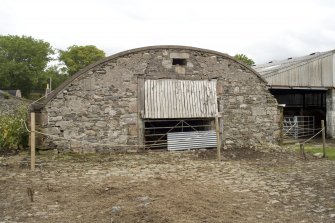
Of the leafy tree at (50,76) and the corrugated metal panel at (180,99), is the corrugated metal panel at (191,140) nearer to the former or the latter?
the corrugated metal panel at (180,99)

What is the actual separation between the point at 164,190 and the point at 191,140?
592cm

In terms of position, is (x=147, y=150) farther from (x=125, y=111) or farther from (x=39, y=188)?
(x=39, y=188)

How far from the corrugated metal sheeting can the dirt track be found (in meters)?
7.82

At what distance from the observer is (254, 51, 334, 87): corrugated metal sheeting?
18.1 metres

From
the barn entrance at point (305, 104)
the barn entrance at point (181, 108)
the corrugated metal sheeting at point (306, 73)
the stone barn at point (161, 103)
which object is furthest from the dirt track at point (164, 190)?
the barn entrance at point (305, 104)

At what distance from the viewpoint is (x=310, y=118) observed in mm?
23000

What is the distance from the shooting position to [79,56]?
43000mm

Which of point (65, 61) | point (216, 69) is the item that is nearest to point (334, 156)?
point (216, 69)

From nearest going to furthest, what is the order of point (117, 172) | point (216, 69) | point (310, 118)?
point (117, 172), point (216, 69), point (310, 118)

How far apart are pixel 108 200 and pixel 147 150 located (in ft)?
19.9

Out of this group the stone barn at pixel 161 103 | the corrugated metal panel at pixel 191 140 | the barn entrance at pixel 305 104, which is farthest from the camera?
the barn entrance at pixel 305 104

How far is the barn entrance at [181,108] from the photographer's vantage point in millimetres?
12367

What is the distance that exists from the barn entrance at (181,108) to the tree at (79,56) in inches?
1250

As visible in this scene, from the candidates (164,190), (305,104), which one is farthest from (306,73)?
(164,190)
